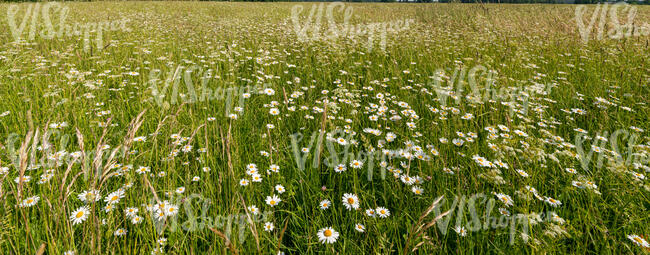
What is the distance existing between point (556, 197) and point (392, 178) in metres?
1.01

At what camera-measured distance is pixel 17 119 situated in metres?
2.37

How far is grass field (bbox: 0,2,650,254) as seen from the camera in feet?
4.27
